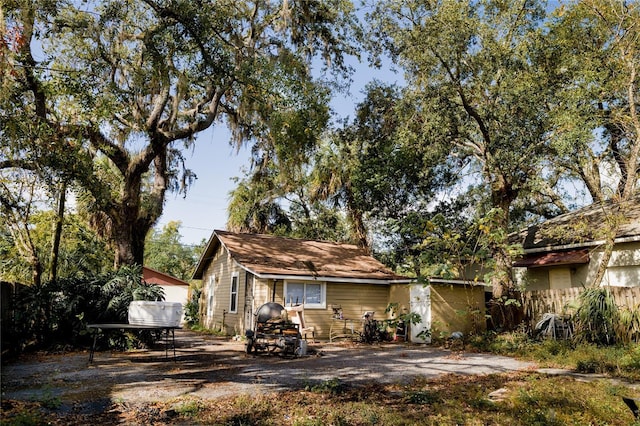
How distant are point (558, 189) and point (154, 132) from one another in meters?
18.4

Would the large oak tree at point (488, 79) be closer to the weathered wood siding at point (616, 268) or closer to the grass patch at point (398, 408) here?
the weathered wood siding at point (616, 268)

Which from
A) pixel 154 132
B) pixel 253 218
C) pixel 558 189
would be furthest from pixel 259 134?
pixel 558 189

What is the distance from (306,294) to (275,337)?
179 inches

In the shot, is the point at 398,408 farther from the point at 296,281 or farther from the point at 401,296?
the point at 401,296

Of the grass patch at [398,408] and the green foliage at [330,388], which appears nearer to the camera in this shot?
the grass patch at [398,408]

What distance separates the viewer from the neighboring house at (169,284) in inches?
1380

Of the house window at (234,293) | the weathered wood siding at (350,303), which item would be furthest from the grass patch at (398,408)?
the house window at (234,293)

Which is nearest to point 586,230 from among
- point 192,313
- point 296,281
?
point 296,281

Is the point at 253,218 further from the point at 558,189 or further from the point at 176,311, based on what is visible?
the point at 558,189

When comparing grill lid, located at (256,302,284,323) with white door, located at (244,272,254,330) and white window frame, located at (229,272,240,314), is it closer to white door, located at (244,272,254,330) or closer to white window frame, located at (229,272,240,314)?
white door, located at (244,272,254,330)

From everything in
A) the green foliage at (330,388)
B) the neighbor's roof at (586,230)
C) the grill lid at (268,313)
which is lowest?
the green foliage at (330,388)

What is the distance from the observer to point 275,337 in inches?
444

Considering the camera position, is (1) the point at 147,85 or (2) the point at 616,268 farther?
(2) the point at 616,268

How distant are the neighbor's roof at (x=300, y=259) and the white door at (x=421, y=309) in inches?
36.3
